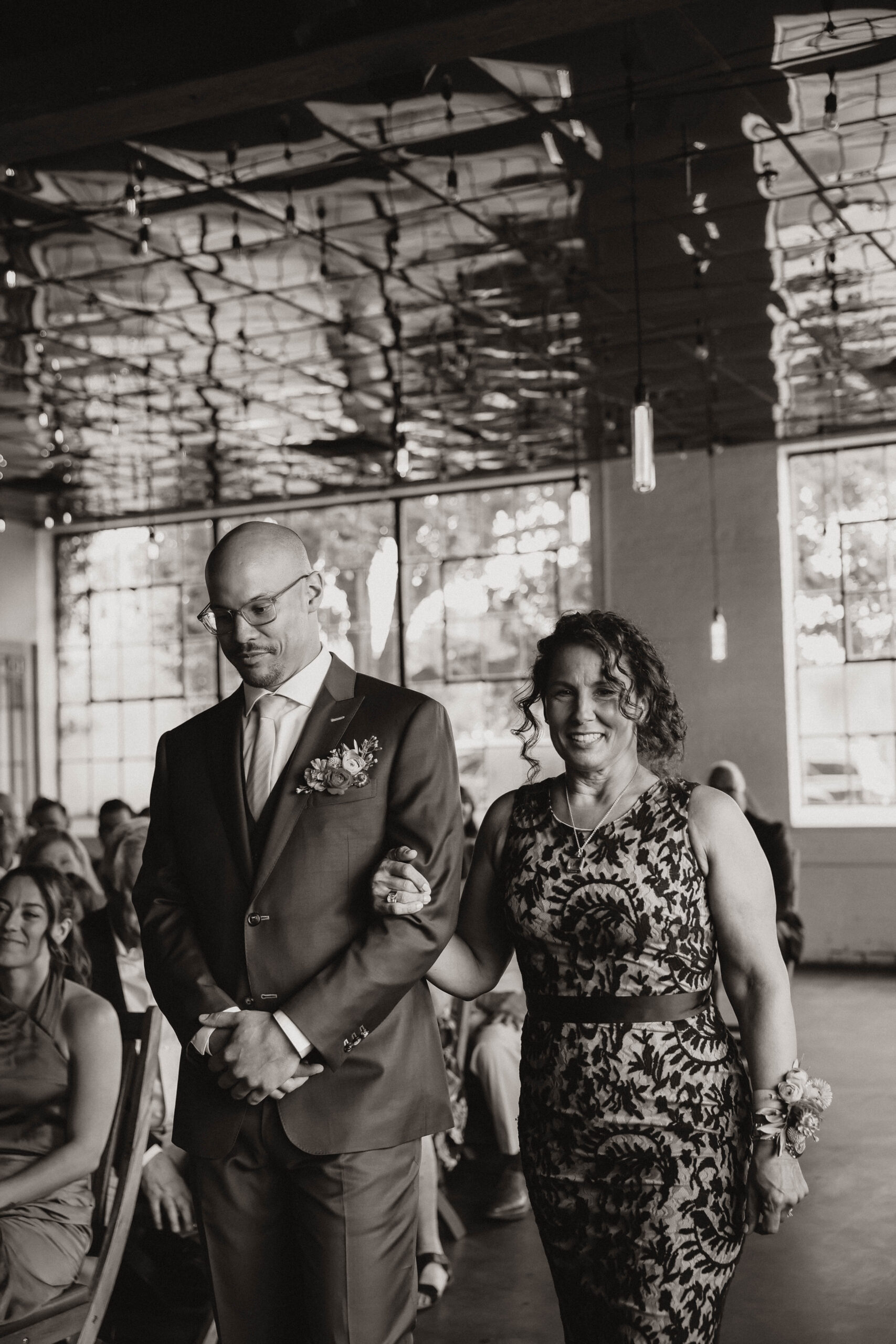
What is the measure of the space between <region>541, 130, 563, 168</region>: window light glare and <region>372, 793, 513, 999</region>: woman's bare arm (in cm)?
451

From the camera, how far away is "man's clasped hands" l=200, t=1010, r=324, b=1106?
2.03m

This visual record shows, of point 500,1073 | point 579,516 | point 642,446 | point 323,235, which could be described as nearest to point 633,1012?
point 500,1073

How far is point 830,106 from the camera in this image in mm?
5535

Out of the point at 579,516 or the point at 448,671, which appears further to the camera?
the point at 448,671

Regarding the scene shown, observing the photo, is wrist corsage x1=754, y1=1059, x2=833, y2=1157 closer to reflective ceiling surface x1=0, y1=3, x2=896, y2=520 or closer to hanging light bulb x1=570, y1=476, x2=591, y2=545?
reflective ceiling surface x1=0, y1=3, x2=896, y2=520

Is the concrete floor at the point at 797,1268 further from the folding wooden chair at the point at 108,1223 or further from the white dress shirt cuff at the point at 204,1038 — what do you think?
the white dress shirt cuff at the point at 204,1038

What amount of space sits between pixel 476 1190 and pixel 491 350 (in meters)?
5.70

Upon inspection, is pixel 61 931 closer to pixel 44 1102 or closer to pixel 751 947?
pixel 44 1102

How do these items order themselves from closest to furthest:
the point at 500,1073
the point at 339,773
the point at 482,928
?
the point at 339,773 < the point at 482,928 < the point at 500,1073

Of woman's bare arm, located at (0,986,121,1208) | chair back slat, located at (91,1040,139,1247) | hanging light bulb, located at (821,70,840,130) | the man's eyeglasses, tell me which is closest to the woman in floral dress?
the man's eyeglasses

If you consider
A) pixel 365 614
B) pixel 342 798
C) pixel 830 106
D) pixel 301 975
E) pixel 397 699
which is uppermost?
pixel 830 106

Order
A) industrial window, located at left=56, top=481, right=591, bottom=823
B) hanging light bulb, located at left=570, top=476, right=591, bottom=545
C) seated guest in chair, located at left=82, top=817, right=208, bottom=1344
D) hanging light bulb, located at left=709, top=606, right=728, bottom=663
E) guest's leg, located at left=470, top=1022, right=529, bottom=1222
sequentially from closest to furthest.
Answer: seated guest in chair, located at left=82, top=817, right=208, bottom=1344
guest's leg, located at left=470, top=1022, right=529, bottom=1222
hanging light bulb, located at left=570, top=476, right=591, bottom=545
hanging light bulb, located at left=709, top=606, right=728, bottom=663
industrial window, located at left=56, top=481, right=591, bottom=823

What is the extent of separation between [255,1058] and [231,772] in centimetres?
46

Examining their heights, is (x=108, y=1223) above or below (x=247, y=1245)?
below
